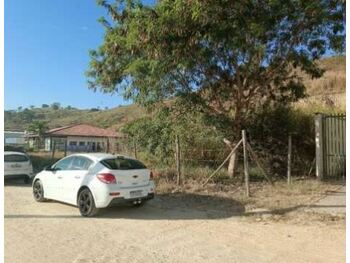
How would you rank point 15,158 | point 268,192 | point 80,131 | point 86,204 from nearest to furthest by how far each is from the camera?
point 86,204
point 268,192
point 15,158
point 80,131

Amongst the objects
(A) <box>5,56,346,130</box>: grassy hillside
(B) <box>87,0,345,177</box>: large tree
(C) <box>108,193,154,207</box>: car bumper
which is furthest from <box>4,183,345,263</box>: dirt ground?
(A) <box>5,56,346,130</box>: grassy hillside

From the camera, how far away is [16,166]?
648 inches

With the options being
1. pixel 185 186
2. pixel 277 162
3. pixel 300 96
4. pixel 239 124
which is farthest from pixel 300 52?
pixel 185 186

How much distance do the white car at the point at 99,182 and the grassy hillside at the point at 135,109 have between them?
7320 millimetres

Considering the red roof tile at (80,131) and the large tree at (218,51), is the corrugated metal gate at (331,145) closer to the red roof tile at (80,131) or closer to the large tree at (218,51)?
the large tree at (218,51)

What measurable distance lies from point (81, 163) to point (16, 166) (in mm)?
6776

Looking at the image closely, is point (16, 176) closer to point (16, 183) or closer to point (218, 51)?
point (16, 183)

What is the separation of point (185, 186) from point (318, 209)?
15.4ft

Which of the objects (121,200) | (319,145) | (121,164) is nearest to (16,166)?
(121,164)

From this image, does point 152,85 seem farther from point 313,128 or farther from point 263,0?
point 313,128

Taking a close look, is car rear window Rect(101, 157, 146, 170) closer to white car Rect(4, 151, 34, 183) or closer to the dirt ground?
the dirt ground

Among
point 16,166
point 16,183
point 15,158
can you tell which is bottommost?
point 16,183

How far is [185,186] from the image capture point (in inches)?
542

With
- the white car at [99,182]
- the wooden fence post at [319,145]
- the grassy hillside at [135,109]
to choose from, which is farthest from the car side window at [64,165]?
the wooden fence post at [319,145]
